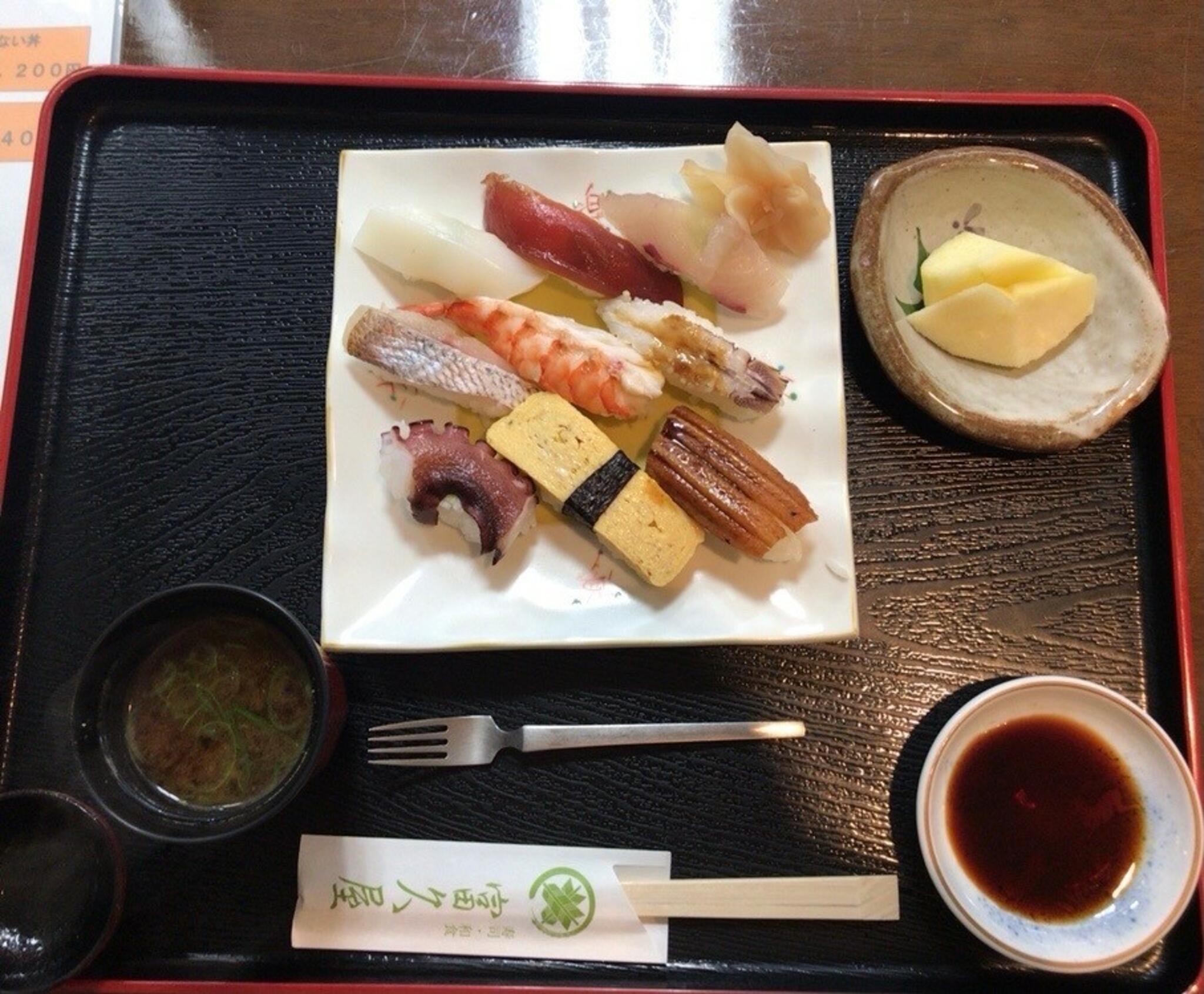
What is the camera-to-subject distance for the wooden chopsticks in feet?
5.78

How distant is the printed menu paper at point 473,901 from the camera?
5.75 ft

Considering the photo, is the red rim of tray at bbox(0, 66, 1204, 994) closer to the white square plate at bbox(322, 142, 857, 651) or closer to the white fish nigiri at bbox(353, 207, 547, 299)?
the white square plate at bbox(322, 142, 857, 651)

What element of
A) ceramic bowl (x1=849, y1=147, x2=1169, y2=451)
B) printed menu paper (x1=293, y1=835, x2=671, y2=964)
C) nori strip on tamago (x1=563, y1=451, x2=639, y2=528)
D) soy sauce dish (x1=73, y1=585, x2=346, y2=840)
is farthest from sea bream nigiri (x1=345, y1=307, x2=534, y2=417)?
printed menu paper (x1=293, y1=835, x2=671, y2=964)

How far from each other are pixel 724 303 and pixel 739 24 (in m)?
0.96

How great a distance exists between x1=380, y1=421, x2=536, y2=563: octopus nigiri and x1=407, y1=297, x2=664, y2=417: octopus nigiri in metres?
0.21

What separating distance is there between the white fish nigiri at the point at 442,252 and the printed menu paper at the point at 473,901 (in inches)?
48.2

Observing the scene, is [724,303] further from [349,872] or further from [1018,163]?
[349,872]

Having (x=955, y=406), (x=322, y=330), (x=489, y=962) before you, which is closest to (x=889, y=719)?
(x=955, y=406)

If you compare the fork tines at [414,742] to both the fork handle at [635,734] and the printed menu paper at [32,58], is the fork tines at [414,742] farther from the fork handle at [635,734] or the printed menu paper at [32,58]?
the printed menu paper at [32,58]

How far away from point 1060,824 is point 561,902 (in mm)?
1042

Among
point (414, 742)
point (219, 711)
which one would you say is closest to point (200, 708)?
point (219, 711)

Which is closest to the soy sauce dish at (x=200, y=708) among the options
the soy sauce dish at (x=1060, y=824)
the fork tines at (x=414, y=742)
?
the fork tines at (x=414, y=742)

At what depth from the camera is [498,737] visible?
185cm

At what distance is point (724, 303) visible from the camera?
195 centimetres
